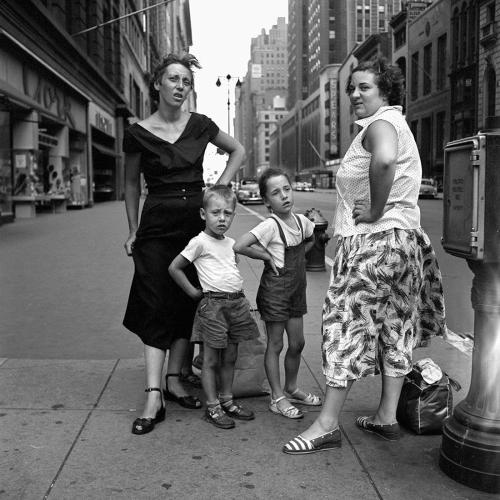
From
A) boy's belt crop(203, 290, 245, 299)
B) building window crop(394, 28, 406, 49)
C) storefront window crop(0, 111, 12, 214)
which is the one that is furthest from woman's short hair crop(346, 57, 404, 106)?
building window crop(394, 28, 406, 49)

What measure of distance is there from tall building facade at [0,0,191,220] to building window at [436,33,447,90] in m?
35.8

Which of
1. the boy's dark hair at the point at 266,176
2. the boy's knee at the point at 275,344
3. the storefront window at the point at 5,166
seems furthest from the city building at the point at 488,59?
the boy's knee at the point at 275,344

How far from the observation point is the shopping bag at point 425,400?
3.67 meters

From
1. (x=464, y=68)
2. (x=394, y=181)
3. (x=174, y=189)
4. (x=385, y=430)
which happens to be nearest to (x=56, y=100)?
(x=174, y=189)

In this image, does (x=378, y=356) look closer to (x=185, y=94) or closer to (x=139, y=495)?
(x=139, y=495)

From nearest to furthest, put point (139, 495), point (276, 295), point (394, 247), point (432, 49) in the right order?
point (139, 495) < point (394, 247) < point (276, 295) < point (432, 49)

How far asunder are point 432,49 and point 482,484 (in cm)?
7350

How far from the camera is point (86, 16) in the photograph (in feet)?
111

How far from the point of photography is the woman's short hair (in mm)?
3480

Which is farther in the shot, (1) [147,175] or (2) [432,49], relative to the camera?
(2) [432,49]

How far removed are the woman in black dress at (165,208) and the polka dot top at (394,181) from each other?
0.96 m

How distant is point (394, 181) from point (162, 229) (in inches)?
56.0

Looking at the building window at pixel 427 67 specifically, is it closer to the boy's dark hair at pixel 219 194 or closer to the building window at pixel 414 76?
the building window at pixel 414 76

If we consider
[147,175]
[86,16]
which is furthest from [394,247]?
[86,16]
